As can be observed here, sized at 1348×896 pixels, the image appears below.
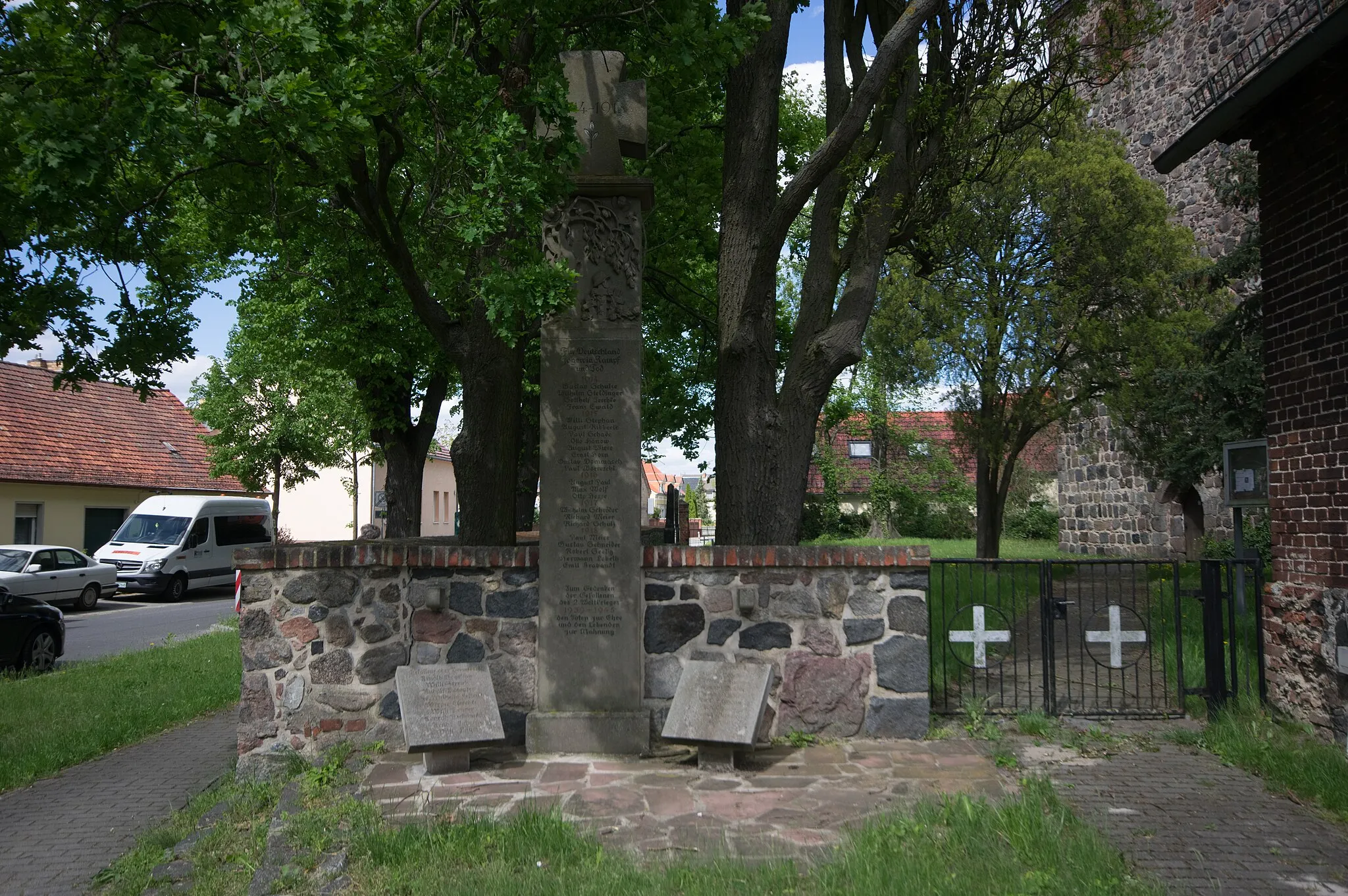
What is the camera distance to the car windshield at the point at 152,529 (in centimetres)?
2516

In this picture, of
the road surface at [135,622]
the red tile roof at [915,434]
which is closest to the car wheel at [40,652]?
the road surface at [135,622]

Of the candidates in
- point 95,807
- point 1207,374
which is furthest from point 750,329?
point 1207,374

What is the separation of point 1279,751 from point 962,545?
3346 centimetres

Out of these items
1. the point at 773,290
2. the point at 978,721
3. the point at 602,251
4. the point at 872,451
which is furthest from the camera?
the point at 872,451

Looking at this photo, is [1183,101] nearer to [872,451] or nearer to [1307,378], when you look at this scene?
[1307,378]

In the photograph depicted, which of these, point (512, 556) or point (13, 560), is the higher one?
point (512, 556)

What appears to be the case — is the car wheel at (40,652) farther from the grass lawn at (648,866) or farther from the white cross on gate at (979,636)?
the white cross on gate at (979,636)

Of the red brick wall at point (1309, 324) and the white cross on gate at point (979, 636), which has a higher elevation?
the red brick wall at point (1309, 324)

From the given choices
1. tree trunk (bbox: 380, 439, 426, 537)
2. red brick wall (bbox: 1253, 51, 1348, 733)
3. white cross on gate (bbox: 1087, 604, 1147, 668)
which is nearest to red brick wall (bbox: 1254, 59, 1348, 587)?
red brick wall (bbox: 1253, 51, 1348, 733)

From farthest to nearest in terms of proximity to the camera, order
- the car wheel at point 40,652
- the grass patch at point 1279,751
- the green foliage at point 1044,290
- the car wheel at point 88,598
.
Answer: the car wheel at point 88,598 < the green foliage at point 1044,290 < the car wheel at point 40,652 < the grass patch at point 1279,751

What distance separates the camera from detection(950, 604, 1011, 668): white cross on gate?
796 cm

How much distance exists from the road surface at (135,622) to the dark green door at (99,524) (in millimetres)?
3990

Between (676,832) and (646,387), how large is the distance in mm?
12973

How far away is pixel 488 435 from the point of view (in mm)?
8195
